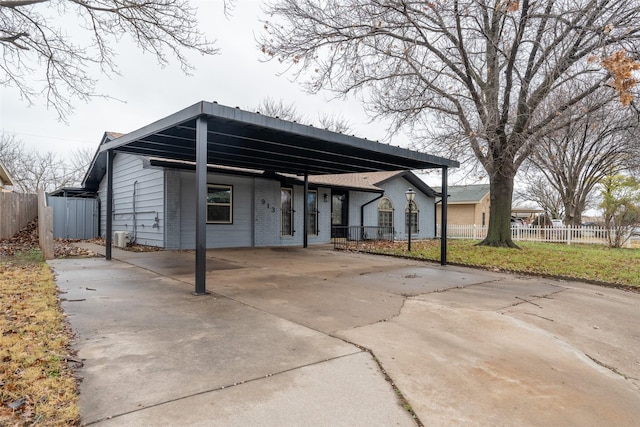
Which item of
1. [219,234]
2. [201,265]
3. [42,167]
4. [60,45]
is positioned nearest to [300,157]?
[219,234]

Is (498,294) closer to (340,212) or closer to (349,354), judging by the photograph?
(349,354)

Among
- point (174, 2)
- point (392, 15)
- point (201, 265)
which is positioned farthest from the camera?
point (392, 15)

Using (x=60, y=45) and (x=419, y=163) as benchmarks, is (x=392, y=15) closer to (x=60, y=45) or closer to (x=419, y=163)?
(x=419, y=163)

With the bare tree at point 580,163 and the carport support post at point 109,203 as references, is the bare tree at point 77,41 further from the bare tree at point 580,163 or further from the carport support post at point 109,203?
the bare tree at point 580,163

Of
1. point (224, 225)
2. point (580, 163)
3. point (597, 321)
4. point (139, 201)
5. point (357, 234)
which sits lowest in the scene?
point (597, 321)

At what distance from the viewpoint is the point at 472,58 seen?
1277cm

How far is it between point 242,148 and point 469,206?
22.9 m

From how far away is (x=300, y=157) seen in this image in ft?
32.9

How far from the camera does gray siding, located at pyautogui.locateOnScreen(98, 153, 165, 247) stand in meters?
11.7

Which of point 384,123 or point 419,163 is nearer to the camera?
point 419,163

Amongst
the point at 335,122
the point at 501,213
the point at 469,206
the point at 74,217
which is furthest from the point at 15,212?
the point at 469,206

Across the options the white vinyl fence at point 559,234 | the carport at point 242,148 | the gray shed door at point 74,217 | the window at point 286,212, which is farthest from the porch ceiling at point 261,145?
the white vinyl fence at point 559,234

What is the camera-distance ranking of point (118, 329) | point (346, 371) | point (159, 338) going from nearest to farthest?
point (346, 371) → point (159, 338) → point (118, 329)

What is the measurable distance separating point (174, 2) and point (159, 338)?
382 inches
